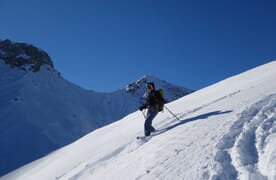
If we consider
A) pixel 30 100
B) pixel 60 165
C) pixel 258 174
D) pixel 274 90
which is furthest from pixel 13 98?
pixel 258 174

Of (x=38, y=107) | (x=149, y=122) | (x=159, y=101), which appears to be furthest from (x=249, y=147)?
(x=38, y=107)

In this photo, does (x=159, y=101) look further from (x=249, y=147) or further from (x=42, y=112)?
(x=42, y=112)

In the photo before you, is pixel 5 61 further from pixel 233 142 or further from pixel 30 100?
pixel 233 142

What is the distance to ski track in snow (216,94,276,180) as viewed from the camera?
664 centimetres

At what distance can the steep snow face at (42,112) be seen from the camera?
2186 inches

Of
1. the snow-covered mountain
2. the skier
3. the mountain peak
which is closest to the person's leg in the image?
the skier

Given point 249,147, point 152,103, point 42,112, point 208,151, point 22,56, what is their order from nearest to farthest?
point 249,147, point 208,151, point 152,103, point 42,112, point 22,56

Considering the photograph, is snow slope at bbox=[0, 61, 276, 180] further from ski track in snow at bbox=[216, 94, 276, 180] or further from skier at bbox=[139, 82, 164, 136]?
skier at bbox=[139, 82, 164, 136]

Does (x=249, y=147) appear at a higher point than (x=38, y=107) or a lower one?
lower

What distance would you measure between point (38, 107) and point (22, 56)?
90.7ft

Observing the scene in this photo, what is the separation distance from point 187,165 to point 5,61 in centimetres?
8898

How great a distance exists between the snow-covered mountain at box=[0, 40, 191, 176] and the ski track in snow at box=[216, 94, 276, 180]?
1765 inches

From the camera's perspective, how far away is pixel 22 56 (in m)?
92.1

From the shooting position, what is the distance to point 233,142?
26.9 feet
